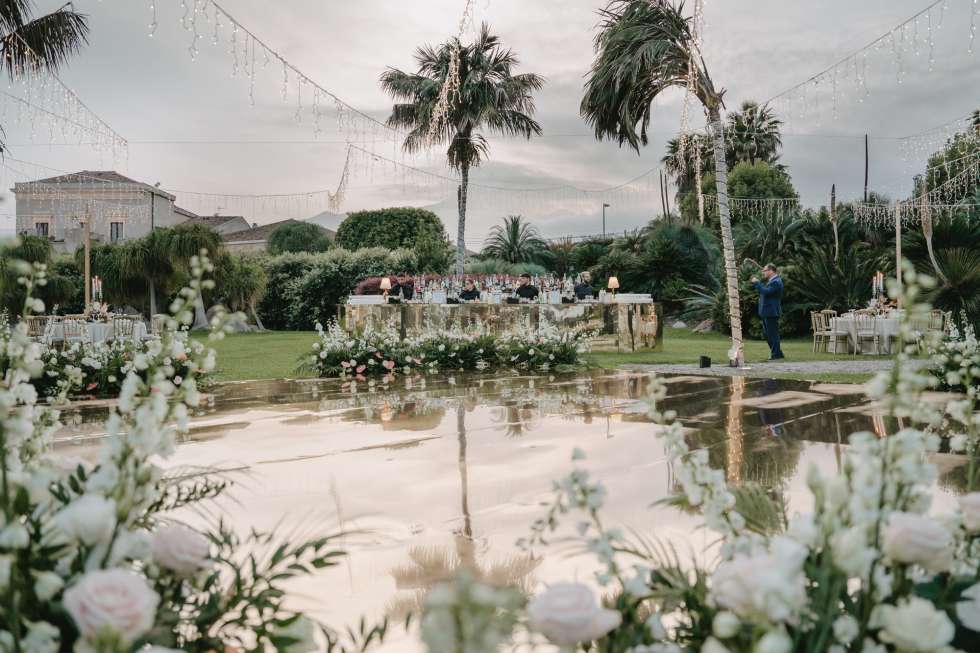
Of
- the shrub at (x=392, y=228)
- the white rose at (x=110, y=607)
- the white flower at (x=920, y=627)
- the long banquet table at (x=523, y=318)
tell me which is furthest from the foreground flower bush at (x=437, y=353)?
the shrub at (x=392, y=228)

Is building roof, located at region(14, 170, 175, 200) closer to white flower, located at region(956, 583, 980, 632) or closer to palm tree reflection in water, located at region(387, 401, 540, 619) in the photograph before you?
palm tree reflection in water, located at region(387, 401, 540, 619)

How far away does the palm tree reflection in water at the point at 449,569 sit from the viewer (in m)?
2.38

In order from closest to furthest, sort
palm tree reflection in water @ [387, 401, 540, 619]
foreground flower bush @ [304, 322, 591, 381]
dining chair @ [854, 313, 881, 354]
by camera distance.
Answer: palm tree reflection in water @ [387, 401, 540, 619] < foreground flower bush @ [304, 322, 591, 381] < dining chair @ [854, 313, 881, 354]

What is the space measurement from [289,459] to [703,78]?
8.22 meters

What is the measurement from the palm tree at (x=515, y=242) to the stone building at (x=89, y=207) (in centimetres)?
1351

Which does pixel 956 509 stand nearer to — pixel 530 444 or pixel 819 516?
pixel 819 516

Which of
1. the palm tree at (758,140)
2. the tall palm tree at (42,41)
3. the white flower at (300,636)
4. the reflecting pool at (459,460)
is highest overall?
the palm tree at (758,140)

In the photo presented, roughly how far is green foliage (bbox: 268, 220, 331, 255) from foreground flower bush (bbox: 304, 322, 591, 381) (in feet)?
131

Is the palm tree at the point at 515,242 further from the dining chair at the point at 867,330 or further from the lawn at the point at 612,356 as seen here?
the dining chair at the point at 867,330

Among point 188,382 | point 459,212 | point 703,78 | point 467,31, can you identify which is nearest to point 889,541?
point 188,382

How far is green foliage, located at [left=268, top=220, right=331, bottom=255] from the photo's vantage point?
48688mm

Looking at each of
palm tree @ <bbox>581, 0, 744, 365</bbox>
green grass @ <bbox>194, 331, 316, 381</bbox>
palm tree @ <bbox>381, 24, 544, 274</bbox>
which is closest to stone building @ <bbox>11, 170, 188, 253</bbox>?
green grass @ <bbox>194, 331, 316, 381</bbox>

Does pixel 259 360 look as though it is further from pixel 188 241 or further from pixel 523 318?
pixel 188 241

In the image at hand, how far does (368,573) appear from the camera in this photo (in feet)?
8.47
